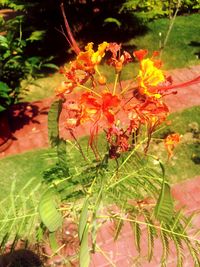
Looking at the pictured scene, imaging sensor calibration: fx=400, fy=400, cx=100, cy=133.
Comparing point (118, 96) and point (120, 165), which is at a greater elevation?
point (118, 96)

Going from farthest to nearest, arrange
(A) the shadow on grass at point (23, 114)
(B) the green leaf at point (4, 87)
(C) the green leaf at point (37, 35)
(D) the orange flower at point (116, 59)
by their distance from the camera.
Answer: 1. (C) the green leaf at point (37, 35)
2. (A) the shadow on grass at point (23, 114)
3. (B) the green leaf at point (4, 87)
4. (D) the orange flower at point (116, 59)

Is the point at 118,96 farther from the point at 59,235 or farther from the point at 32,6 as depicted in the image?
the point at 32,6

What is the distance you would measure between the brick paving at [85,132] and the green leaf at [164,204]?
5.53 ft

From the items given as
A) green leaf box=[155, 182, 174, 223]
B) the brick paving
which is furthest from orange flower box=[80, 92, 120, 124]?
the brick paving

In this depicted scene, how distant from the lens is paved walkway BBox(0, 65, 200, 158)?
16.9ft

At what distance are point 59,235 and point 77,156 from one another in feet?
5.06

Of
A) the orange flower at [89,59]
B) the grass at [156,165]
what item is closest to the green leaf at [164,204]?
the orange flower at [89,59]

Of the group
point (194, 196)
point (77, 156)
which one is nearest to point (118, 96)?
point (77, 156)

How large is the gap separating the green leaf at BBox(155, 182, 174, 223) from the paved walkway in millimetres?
3759

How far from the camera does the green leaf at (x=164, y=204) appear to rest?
143 centimetres

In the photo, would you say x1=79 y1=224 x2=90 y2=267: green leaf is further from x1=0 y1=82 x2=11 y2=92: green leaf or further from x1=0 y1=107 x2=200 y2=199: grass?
x1=0 y1=82 x2=11 y2=92: green leaf

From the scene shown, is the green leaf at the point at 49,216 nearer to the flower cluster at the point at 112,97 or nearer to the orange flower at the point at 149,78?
the flower cluster at the point at 112,97

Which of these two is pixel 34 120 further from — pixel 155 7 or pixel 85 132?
pixel 155 7

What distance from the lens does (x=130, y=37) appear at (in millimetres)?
7449
